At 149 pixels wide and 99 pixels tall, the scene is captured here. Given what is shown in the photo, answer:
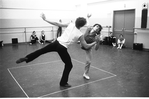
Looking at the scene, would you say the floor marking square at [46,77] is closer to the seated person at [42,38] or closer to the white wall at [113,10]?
the white wall at [113,10]

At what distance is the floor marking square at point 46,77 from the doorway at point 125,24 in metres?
5.06

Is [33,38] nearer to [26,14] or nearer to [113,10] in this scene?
[26,14]

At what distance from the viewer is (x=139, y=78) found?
14.0ft

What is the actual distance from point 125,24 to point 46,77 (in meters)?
7.12

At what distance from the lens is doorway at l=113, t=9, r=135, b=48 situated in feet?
30.6

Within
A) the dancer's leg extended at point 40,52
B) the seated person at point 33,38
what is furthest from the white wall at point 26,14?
the dancer's leg extended at point 40,52

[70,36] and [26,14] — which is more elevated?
[26,14]

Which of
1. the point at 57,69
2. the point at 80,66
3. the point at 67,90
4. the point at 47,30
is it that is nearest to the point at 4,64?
the point at 57,69

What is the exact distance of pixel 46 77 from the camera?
4426mm

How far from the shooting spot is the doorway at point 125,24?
9.34 m

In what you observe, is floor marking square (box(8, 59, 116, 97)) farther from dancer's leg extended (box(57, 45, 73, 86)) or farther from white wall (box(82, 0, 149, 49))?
white wall (box(82, 0, 149, 49))

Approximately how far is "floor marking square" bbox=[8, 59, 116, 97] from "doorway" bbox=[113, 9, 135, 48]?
5065mm

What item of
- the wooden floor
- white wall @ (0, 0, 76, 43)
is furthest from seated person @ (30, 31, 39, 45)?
the wooden floor

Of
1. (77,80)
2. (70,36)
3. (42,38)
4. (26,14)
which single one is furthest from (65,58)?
(26,14)
